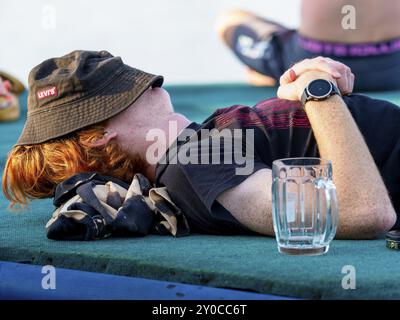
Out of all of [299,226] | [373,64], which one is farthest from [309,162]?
[373,64]

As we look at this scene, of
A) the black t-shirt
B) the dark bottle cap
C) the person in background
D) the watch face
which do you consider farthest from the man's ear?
the person in background

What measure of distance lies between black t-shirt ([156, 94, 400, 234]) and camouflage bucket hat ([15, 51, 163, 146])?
18cm

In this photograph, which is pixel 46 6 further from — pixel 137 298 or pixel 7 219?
pixel 137 298

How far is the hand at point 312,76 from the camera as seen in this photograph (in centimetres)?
205

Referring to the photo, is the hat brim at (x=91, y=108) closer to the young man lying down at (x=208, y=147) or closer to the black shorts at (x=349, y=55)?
the young man lying down at (x=208, y=147)

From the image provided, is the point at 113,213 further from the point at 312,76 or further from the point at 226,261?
the point at 312,76

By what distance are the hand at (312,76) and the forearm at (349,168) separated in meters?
0.13

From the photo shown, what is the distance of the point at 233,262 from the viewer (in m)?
1.70

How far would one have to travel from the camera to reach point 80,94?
6.99 ft

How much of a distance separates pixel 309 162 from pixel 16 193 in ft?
2.58

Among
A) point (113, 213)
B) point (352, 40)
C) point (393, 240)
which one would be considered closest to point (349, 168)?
point (393, 240)

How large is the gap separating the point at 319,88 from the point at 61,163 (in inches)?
25.1

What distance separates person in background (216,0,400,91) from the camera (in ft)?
16.1
